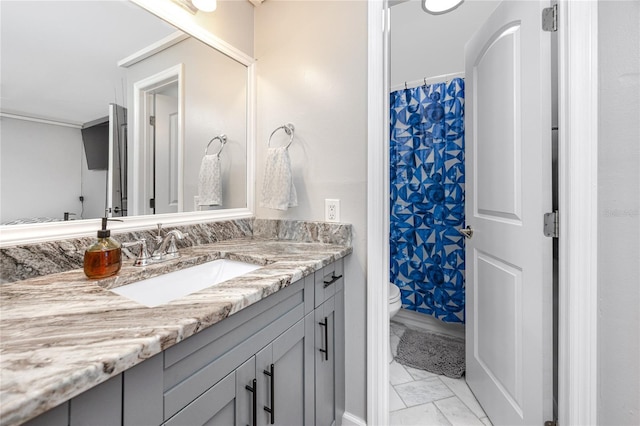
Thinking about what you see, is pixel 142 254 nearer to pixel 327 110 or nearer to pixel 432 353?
pixel 327 110

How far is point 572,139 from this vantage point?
975mm

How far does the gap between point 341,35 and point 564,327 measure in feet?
4.93

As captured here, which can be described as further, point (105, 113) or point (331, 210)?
point (331, 210)

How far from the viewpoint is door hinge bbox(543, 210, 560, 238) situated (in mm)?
1028

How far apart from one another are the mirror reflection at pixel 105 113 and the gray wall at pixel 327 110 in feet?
0.97

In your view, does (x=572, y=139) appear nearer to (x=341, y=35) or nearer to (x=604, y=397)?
(x=604, y=397)

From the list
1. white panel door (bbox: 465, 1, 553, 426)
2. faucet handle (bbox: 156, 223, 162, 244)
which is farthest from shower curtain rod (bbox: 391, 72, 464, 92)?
faucet handle (bbox: 156, 223, 162, 244)

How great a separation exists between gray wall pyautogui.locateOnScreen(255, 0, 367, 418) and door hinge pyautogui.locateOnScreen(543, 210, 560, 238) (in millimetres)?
682

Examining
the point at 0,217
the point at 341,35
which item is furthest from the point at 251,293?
the point at 341,35

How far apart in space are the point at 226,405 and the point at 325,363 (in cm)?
53

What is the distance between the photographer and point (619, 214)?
907 mm

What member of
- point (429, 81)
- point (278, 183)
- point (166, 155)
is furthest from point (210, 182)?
point (429, 81)

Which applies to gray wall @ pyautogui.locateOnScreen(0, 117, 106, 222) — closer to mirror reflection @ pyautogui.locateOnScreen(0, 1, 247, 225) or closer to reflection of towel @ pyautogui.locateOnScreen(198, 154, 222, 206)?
mirror reflection @ pyautogui.locateOnScreen(0, 1, 247, 225)

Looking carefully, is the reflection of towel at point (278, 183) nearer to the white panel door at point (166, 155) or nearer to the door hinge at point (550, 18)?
the white panel door at point (166, 155)
